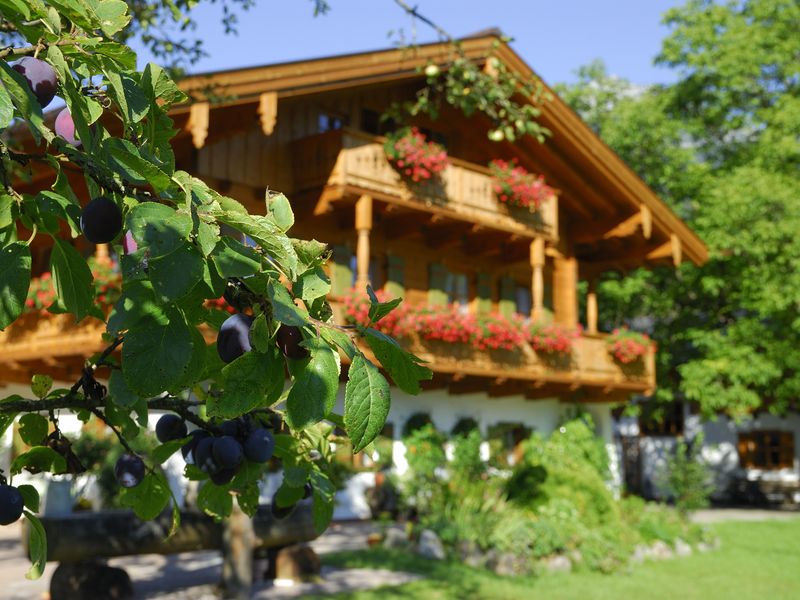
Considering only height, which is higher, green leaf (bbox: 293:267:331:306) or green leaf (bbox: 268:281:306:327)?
green leaf (bbox: 293:267:331:306)

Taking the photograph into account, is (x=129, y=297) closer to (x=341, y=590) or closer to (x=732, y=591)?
(x=341, y=590)

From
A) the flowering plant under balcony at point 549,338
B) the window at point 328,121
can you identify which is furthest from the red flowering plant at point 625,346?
the window at point 328,121

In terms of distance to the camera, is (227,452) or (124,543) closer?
(227,452)

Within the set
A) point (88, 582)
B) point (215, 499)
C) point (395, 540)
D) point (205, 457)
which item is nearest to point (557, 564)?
point (395, 540)

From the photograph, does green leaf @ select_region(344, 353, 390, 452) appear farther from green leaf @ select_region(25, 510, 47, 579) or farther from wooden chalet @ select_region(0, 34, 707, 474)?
wooden chalet @ select_region(0, 34, 707, 474)

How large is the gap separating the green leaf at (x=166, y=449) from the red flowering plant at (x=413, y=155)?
13.5 metres

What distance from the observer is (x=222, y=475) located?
2027 mm

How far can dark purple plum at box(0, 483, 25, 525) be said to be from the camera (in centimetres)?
175

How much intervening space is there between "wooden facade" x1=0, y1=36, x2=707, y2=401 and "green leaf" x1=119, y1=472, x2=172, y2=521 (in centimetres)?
993

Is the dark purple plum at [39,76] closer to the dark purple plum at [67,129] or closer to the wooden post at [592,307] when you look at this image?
the dark purple plum at [67,129]

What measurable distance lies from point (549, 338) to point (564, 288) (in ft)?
12.3

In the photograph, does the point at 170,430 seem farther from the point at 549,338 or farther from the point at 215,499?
the point at 549,338

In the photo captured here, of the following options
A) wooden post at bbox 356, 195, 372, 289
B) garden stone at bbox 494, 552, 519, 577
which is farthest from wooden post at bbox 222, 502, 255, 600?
wooden post at bbox 356, 195, 372, 289

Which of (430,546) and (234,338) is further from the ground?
(234,338)
